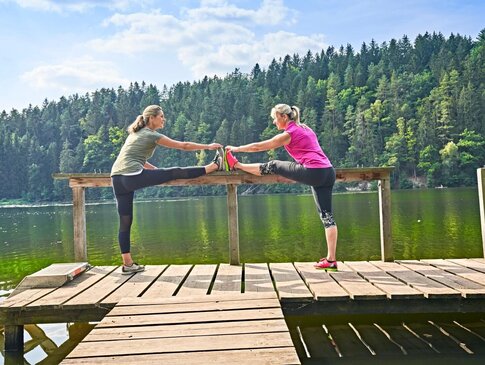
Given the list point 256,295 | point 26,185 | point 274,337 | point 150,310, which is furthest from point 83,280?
point 26,185

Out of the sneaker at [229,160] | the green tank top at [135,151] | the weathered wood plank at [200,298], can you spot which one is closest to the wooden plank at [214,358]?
the weathered wood plank at [200,298]

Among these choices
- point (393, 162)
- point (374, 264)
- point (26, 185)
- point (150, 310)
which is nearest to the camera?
point (150, 310)

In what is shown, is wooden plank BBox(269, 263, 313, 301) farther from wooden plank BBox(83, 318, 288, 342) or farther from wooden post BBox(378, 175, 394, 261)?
wooden post BBox(378, 175, 394, 261)

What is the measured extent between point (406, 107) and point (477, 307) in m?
93.8

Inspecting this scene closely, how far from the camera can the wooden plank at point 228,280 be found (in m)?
4.93

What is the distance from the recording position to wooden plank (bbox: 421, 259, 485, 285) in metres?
5.25

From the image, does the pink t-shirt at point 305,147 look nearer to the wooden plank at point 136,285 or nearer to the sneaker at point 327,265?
the sneaker at point 327,265

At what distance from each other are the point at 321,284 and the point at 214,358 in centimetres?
218

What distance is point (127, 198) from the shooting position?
580cm

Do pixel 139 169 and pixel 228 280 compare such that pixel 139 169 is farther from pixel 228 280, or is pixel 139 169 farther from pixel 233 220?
pixel 228 280

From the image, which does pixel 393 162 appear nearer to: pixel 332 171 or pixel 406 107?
pixel 406 107

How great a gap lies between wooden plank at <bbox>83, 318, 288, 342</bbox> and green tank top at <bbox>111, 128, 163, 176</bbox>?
7.69ft

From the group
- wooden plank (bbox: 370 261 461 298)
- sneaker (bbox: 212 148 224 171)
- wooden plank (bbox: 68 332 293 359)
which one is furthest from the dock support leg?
wooden plank (bbox: 370 261 461 298)

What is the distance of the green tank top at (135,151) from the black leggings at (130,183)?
8 centimetres
